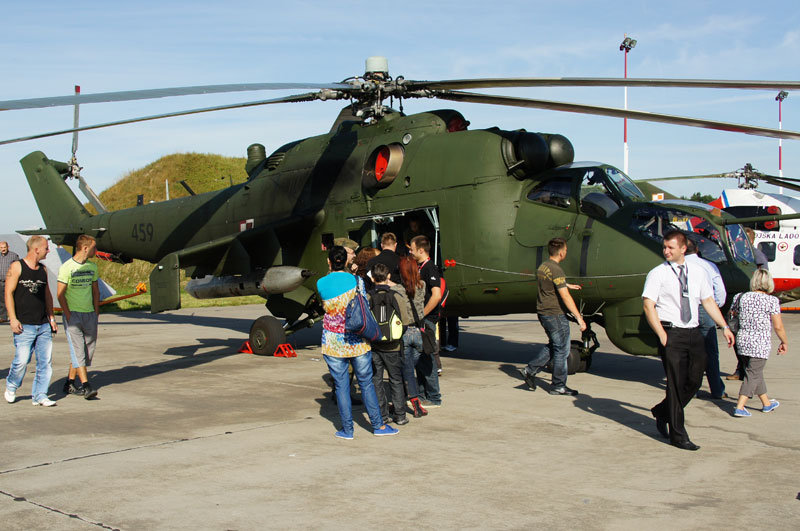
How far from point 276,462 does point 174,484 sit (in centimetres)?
82

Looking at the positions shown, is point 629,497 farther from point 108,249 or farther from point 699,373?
point 108,249

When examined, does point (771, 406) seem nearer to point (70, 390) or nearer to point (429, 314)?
point (429, 314)

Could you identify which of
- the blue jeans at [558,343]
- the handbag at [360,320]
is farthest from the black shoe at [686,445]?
the handbag at [360,320]

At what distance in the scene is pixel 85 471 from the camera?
505 cm

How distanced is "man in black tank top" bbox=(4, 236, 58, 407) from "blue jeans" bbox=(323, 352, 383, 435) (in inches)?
129

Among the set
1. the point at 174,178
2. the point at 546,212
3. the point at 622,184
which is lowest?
the point at 546,212

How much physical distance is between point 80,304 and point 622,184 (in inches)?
259

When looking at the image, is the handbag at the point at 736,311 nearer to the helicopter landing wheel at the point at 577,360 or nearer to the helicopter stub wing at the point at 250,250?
the helicopter landing wheel at the point at 577,360

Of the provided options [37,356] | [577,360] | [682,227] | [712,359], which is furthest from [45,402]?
[682,227]

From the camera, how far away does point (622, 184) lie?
9.16 m

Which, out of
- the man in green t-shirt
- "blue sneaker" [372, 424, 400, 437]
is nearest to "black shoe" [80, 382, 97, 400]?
the man in green t-shirt

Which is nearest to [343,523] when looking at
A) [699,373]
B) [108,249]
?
[699,373]

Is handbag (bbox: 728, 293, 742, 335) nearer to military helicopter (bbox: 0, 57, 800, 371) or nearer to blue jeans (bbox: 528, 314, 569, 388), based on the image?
military helicopter (bbox: 0, 57, 800, 371)

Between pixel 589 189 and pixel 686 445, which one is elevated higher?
pixel 589 189
